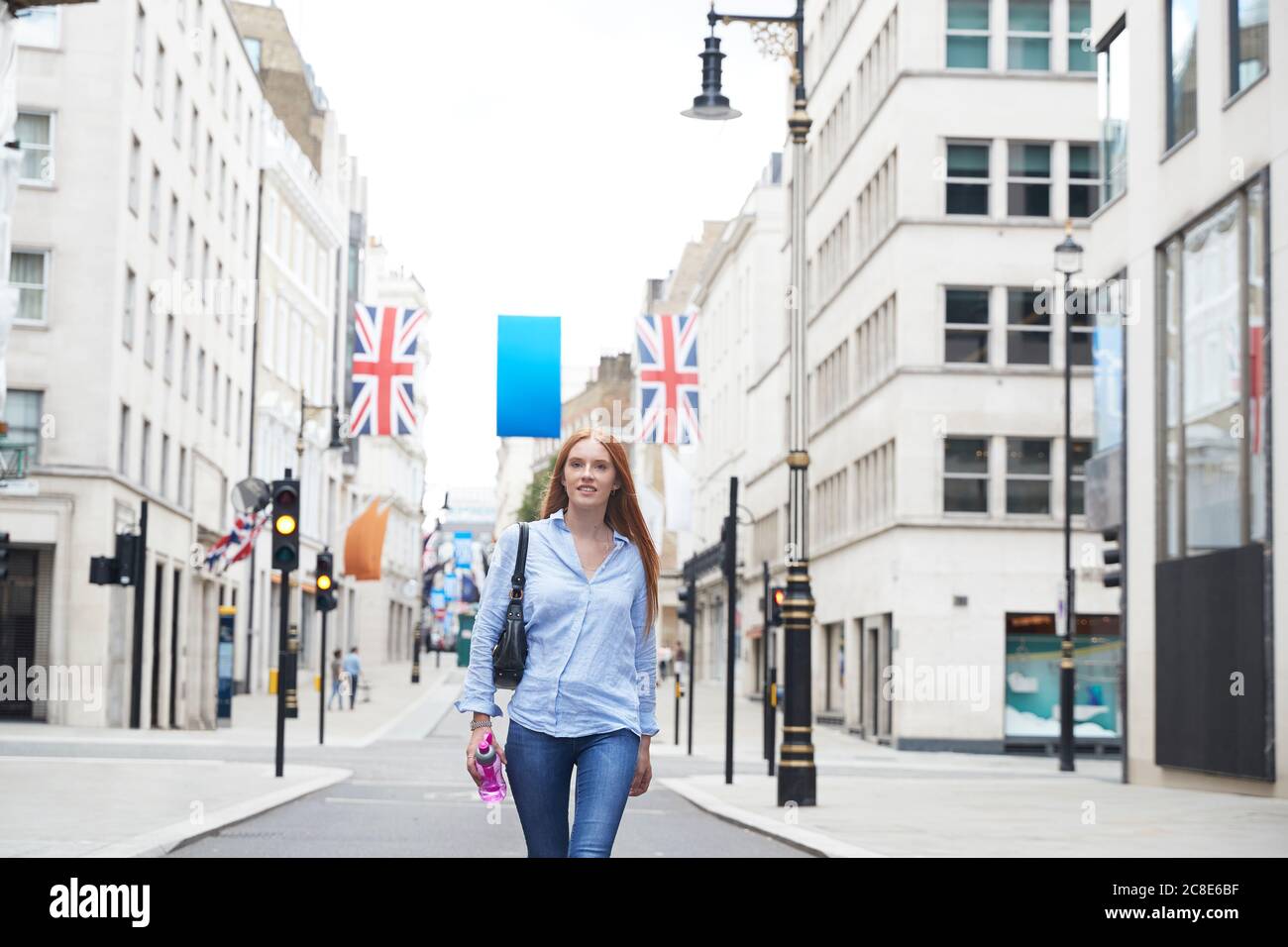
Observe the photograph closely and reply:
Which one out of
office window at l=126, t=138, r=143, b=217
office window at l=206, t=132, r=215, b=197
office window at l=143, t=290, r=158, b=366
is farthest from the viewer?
office window at l=206, t=132, r=215, b=197

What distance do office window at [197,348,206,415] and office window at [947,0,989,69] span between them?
68.2ft

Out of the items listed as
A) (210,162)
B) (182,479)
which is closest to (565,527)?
(182,479)

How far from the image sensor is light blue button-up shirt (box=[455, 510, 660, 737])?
6012 millimetres

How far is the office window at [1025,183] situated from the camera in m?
42.6

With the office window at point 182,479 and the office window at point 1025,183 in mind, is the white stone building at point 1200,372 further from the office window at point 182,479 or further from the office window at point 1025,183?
the office window at point 182,479

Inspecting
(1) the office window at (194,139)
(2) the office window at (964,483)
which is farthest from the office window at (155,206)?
(2) the office window at (964,483)

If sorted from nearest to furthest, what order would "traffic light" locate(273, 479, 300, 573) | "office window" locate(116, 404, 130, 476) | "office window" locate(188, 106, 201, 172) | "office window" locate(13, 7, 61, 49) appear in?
1. "traffic light" locate(273, 479, 300, 573)
2. "office window" locate(13, 7, 61, 49)
3. "office window" locate(116, 404, 130, 476)
4. "office window" locate(188, 106, 201, 172)

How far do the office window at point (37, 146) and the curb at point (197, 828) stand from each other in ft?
66.0

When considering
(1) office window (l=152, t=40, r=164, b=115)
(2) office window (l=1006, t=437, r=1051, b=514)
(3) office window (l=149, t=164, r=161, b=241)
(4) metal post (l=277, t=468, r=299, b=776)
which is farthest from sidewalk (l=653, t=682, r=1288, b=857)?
(1) office window (l=152, t=40, r=164, b=115)

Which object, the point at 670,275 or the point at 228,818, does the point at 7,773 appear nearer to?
the point at 228,818

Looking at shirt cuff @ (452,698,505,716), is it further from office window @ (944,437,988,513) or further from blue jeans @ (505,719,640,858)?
office window @ (944,437,988,513)
